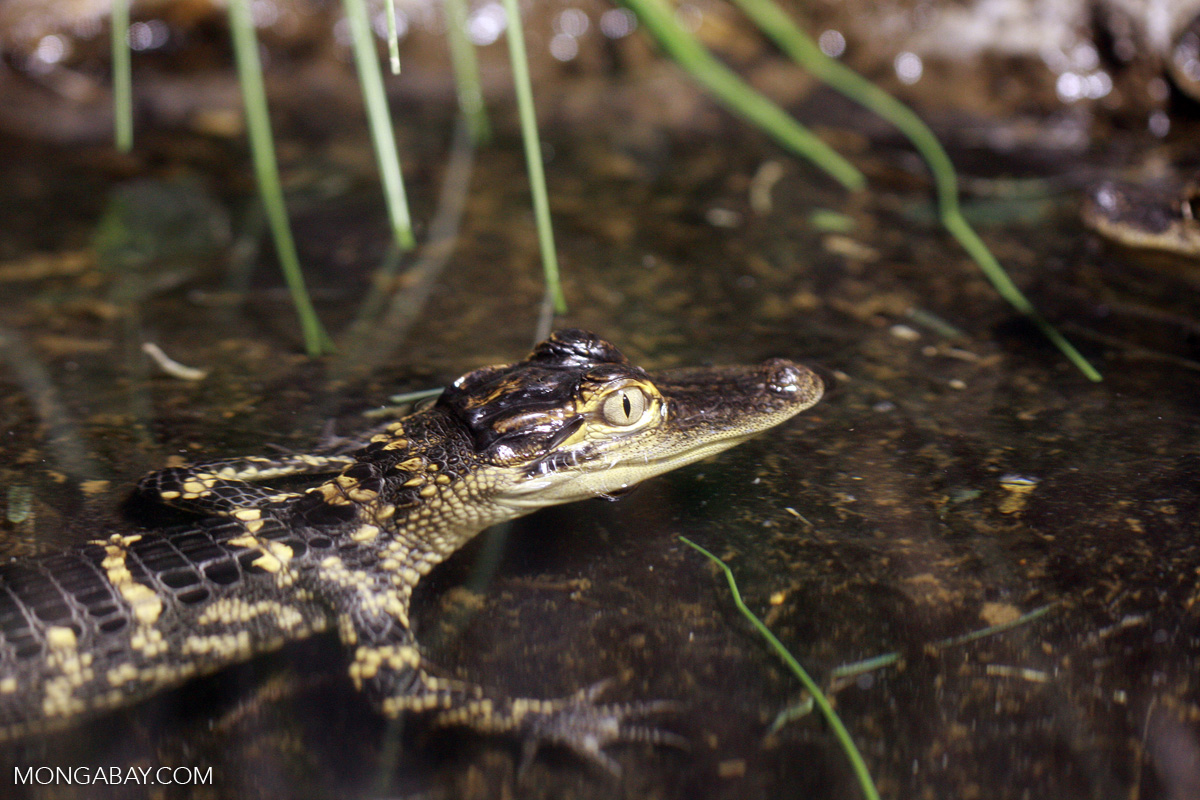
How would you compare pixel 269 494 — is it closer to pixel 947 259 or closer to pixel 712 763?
pixel 712 763

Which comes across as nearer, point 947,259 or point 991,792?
point 991,792

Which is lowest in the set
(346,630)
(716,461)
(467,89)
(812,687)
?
(812,687)

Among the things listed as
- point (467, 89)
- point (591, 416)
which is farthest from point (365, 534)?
point (467, 89)

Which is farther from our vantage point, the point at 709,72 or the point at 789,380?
the point at 789,380

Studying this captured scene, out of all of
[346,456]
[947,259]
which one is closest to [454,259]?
[346,456]

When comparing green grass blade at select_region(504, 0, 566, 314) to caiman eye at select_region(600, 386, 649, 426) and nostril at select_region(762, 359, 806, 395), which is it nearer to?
caiman eye at select_region(600, 386, 649, 426)

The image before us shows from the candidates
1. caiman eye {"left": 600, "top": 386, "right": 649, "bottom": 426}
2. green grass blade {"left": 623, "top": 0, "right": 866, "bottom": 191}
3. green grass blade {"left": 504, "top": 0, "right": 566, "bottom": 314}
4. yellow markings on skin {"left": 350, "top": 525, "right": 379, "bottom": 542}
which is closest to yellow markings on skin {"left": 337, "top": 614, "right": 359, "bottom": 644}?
yellow markings on skin {"left": 350, "top": 525, "right": 379, "bottom": 542}

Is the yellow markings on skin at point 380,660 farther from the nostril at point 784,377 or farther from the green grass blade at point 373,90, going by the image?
the nostril at point 784,377

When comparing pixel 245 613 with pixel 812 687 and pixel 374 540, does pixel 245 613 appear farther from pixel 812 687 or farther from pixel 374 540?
pixel 812 687
